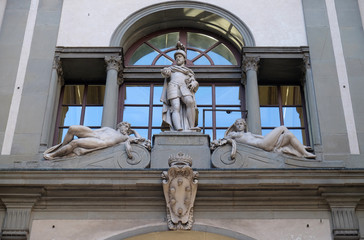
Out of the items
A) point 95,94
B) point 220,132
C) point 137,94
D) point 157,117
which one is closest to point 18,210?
point 157,117

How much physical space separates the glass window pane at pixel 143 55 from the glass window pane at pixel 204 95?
151 cm

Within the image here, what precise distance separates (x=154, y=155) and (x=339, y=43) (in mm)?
5347

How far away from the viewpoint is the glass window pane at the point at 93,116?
49.1 ft

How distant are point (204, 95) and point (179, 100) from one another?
6.35ft

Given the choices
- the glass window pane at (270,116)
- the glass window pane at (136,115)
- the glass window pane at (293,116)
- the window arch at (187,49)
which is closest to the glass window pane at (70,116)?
the glass window pane at (136,115)

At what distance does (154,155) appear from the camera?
41.9 feet

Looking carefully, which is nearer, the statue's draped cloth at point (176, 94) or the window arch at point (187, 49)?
the statue's draped cloth at point (176, 94)

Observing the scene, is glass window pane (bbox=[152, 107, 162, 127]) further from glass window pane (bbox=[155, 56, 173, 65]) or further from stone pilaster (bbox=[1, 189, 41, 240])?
stone pilaster (bbox=[1, 189, 41, 240])

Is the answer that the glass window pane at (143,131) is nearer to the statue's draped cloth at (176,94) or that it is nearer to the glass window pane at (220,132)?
the statue's draped cloth at (176,94)

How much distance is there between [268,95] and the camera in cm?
1577

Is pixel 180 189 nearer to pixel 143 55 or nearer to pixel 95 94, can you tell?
pixel 95 94

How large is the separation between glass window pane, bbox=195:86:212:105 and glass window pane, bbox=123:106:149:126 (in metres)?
1.25

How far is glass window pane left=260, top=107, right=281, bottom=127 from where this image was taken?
588 inches

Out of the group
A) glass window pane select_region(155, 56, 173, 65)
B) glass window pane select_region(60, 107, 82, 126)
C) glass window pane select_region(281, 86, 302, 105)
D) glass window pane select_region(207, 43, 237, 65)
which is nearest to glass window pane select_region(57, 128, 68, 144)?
glass window pane select_region(60, 107, 82, 126)
